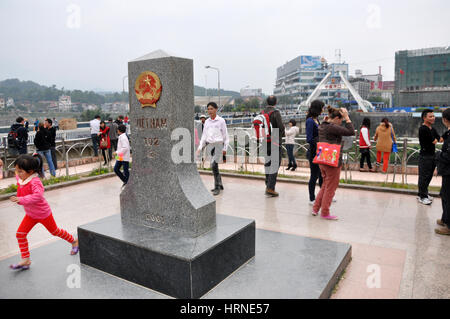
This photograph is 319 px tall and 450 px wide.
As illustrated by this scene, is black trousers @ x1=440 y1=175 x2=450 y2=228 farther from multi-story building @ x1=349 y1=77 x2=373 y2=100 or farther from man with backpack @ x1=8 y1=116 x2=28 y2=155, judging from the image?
multi-story building @ x1=349 y1=77 x2=373 y2=100

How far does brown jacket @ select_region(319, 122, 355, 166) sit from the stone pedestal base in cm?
215

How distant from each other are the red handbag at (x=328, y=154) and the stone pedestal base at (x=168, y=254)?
1852mm

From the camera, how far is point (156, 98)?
3998 mm

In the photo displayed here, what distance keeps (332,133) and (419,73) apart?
84153 millimetres

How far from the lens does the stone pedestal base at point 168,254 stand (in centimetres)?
336

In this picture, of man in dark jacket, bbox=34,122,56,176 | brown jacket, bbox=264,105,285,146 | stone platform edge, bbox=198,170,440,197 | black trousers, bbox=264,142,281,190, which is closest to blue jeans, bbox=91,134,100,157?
man in dark jacket, bbox=34,122,56,176

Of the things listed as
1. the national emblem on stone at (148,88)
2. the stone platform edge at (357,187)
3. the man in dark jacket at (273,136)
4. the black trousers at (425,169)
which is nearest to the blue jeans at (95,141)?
the stone platform edge at (357,187)

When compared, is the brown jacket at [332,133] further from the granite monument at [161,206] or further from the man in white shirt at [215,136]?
the man in white shirt at [215,136]

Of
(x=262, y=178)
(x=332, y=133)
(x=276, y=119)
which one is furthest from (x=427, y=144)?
(x=262, y=178)

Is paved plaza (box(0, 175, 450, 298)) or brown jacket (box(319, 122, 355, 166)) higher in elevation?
brown jacket (box(319, 122, 355, 166))

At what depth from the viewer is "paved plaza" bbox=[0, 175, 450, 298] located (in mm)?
3771

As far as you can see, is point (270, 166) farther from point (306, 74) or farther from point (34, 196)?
point (306, 74)
